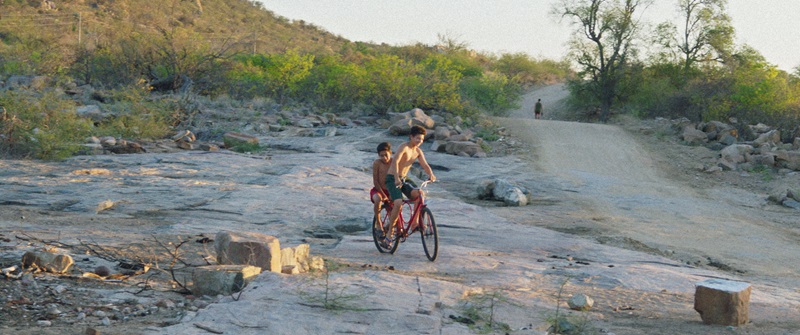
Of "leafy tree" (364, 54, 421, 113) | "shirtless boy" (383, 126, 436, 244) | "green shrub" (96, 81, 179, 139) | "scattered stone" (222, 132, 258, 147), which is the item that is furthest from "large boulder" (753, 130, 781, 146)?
"shirtless boy" (383, 126, 436, 244)

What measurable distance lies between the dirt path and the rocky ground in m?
0.06

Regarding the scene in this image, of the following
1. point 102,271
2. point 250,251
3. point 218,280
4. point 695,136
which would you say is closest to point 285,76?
point 695,136

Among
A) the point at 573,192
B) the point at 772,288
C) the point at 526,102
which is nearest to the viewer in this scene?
the point at 772,288

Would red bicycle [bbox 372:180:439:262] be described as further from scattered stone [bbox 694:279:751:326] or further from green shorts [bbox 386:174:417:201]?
scattered stone [bbox 694:279:751:326]

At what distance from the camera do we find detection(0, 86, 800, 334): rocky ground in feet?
17.3

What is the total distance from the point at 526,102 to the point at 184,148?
36708mm

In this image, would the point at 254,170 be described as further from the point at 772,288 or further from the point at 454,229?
the point at 772,288

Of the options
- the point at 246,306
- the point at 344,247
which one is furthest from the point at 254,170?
the point at 246,306

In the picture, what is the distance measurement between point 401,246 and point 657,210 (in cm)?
679

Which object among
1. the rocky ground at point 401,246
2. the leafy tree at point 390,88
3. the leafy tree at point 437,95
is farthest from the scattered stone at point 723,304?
the leafy tree at point 390,88

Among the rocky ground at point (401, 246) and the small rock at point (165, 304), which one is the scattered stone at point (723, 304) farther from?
the small rock at point (165, 304)

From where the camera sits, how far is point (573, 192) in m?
15.9

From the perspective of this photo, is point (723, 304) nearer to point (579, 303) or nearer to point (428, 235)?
point (579, 303)

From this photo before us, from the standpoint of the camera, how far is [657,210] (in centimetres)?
1431
